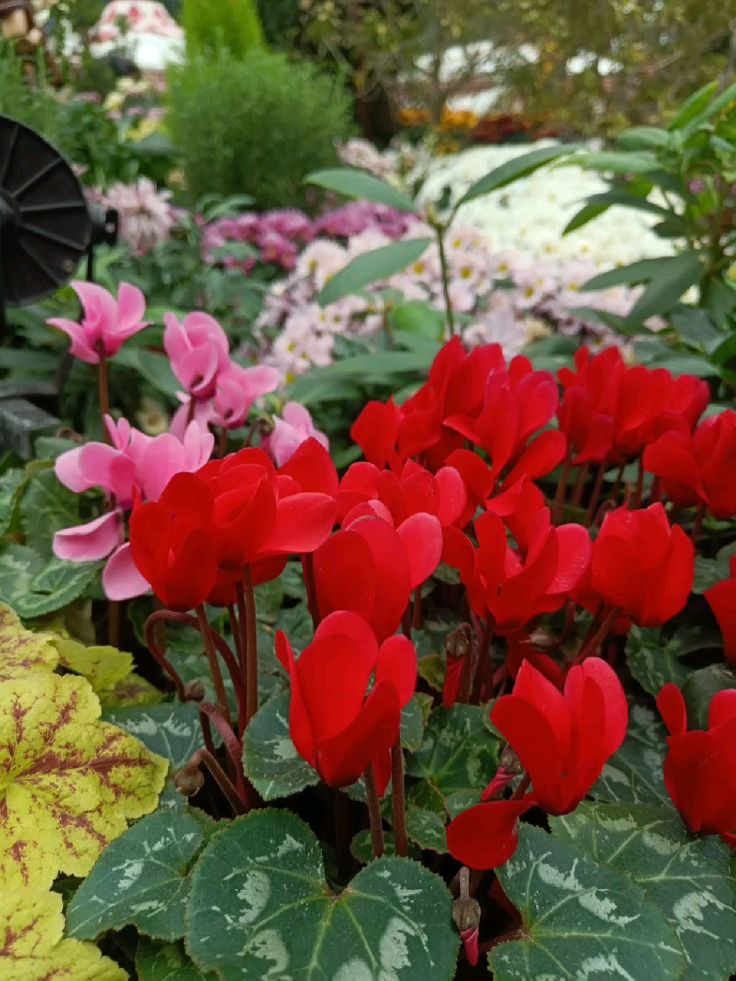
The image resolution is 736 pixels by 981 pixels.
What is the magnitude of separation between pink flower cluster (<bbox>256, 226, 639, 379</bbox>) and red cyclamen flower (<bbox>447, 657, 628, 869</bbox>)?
117 cm

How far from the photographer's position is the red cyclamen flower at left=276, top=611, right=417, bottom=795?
400 mm

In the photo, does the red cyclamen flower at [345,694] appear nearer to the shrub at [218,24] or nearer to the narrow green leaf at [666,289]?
the narrow green leaf at [666,289]

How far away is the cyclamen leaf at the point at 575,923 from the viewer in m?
0.45

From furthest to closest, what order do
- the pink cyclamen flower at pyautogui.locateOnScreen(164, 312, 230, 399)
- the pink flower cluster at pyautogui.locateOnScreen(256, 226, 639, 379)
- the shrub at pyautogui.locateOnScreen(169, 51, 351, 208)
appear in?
the shrub at pyautogui.locateOnScreen(169, 51, 351, 208), the pink flower cluster at pyautogui.locateOnScreen(256, 226, 639, 379), the pink cyclamen flower at pyautogui.locateOnScreen(164, 312, 230, 399)

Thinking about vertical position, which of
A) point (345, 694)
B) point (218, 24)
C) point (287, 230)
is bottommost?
point (345, 694)

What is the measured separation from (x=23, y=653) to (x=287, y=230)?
213 centimetres

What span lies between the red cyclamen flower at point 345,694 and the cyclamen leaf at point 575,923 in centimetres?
14

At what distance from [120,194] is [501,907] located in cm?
197

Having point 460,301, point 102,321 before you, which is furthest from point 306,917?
point 460,301

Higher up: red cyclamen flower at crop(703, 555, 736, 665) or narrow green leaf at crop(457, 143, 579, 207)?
narrow green leaf at crop(457, 143, 579, 207)

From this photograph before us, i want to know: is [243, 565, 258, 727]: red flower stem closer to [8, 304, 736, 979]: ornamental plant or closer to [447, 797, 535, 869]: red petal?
[8, 304, 736, 979]: ornamental plant

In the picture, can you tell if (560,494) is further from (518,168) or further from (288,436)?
(518,168)

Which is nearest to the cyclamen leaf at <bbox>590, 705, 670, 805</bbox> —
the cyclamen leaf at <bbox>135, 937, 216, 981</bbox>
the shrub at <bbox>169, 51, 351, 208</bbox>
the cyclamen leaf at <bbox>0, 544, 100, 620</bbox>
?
the cyclamen leaf at <bbox>135, 937, 216, 981</bbox>

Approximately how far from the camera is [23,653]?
0.69 m
